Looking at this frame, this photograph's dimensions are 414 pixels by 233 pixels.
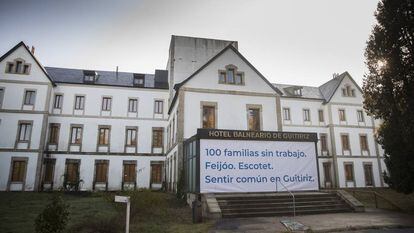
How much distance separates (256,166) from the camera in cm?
1770

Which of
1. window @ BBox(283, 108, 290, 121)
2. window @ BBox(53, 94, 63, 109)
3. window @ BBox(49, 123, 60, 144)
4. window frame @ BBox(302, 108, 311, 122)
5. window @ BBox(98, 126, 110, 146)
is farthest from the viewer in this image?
window frame @ BBox(302, 108, 311, 122)

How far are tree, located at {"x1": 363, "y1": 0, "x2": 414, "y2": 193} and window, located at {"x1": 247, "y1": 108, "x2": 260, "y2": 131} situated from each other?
28.9ft

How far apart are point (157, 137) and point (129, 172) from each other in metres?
5.03

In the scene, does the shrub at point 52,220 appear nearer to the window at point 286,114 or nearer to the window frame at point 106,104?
the window frame at point 106,104

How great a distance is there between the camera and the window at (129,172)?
31148 millimetres

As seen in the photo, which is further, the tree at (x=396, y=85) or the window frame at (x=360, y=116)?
the window frame at (x=360, y=116)

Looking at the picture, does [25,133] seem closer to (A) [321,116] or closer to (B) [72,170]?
(B) [72,170]

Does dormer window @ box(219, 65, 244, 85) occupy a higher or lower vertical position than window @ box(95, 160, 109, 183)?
higher

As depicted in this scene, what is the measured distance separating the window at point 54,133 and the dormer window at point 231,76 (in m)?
19.7

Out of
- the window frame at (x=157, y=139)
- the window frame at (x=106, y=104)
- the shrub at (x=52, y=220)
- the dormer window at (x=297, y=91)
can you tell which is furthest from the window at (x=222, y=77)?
the dormer window at (x=297, y=91)

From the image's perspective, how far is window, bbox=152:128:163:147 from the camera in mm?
32812

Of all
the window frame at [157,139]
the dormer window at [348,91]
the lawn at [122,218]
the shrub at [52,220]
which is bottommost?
the lawn at [122,218]

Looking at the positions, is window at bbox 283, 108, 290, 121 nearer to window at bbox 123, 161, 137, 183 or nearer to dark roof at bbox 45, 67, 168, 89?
dark roof at bbox 45, 67, 168, 89

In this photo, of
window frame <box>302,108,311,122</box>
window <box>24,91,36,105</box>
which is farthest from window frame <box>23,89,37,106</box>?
window frame <box>302,108,311,122</box>
